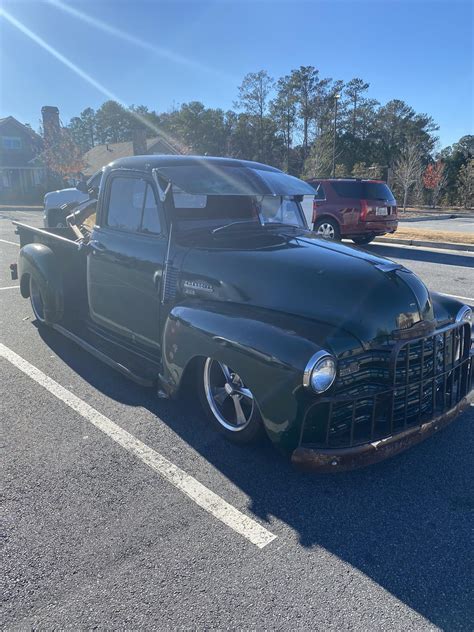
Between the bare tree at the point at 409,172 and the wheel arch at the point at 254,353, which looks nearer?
the wheel arch at the point at 254,353

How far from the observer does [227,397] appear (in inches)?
140

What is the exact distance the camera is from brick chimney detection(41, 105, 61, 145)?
4104 cm

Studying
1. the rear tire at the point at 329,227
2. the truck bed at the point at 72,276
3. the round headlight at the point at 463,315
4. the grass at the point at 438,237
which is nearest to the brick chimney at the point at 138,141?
the grass at the point at 438,237

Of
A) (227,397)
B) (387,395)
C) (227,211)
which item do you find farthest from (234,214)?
(387,395)

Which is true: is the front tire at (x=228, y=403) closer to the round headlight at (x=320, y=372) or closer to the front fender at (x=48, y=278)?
the round headlight at (x=320, y=372)

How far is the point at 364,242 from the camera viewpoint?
14.7m

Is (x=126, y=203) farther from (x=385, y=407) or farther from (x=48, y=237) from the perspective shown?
(x=385, y=407)

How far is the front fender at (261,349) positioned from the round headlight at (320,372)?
0.12 feet

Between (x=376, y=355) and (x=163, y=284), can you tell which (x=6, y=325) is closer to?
(x=163, y=284)

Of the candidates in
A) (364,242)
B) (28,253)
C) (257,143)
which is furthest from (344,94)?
(28,253)

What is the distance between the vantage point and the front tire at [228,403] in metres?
3.30

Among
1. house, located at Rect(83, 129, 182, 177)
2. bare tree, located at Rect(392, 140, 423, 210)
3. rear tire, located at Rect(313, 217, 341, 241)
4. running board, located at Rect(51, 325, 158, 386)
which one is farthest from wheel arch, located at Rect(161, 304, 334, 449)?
house, located at Rect(83, 129, 182, 177)

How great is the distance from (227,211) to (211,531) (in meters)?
2.65

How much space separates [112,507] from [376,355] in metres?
1.85
